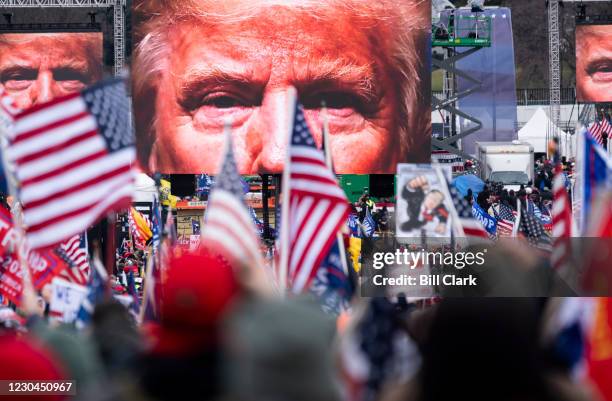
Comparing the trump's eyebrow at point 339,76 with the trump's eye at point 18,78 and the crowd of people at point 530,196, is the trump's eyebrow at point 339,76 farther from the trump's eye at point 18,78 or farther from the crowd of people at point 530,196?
the trump's eye at point 18,78

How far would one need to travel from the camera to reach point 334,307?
8.43 meters

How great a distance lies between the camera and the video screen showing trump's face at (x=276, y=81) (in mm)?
29000

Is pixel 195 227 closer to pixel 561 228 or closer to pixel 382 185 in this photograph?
pixel 382 185

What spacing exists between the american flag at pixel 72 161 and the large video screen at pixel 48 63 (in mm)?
25030

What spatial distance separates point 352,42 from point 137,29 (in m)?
4.05

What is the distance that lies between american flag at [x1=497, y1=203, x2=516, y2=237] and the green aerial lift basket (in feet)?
40.6

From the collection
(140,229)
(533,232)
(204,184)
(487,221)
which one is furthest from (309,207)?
(204,184)

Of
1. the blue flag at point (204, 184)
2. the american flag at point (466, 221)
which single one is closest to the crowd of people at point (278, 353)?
the american flag at point (466, 221)

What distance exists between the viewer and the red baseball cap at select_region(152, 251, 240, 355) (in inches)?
138

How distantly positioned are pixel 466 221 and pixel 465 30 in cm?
2551

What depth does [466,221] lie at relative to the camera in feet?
35.2

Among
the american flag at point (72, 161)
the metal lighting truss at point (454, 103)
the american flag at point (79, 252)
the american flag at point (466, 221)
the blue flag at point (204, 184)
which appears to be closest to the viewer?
the american flag at point (72, 161)

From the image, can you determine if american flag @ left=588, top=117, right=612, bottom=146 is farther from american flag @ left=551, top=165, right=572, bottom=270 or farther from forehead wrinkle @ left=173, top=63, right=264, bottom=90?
american flag @ left=551, top=165, right=572, bottom=270

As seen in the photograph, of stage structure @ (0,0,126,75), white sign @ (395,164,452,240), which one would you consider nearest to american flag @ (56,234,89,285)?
white sign @ (395,164,452,240)
